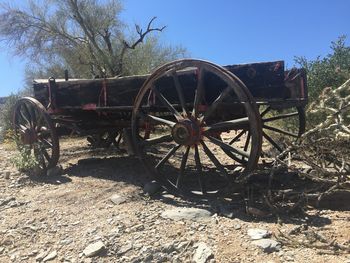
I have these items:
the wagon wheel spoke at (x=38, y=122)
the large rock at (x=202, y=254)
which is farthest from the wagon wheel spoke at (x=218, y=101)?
the wagon wheel spoke at (x=38, y=122)

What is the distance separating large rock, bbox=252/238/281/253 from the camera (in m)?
3.93

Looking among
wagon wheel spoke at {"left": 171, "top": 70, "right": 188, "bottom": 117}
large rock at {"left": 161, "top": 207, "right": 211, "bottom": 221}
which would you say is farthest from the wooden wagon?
large rock at {"left": 161, "top": 207, "right": 211, "bottom": 221}

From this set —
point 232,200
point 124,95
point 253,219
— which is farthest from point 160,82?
point 253,219

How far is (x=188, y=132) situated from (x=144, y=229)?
1212 mm

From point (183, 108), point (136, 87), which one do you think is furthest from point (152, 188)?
point (136, 87)

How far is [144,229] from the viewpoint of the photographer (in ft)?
15.4

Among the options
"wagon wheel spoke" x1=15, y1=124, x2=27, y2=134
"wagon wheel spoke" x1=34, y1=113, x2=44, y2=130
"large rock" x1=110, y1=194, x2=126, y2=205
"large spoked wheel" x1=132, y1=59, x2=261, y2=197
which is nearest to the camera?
"large spoked wheel" x1=132, y1=59, x2=261, y2=197

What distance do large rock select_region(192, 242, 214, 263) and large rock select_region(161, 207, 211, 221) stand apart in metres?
0.64

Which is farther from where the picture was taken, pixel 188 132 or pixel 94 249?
pixel 188 132

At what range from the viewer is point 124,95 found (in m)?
6.44

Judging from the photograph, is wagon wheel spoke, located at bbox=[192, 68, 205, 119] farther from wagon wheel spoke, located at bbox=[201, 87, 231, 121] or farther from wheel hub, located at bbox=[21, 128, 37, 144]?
wheel hub, located at bbox=[21, 128, 37, 144]

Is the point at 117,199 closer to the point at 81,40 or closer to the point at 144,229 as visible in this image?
the point at 144,229

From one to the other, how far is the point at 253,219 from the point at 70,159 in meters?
4.61

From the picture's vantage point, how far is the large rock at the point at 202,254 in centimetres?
395
